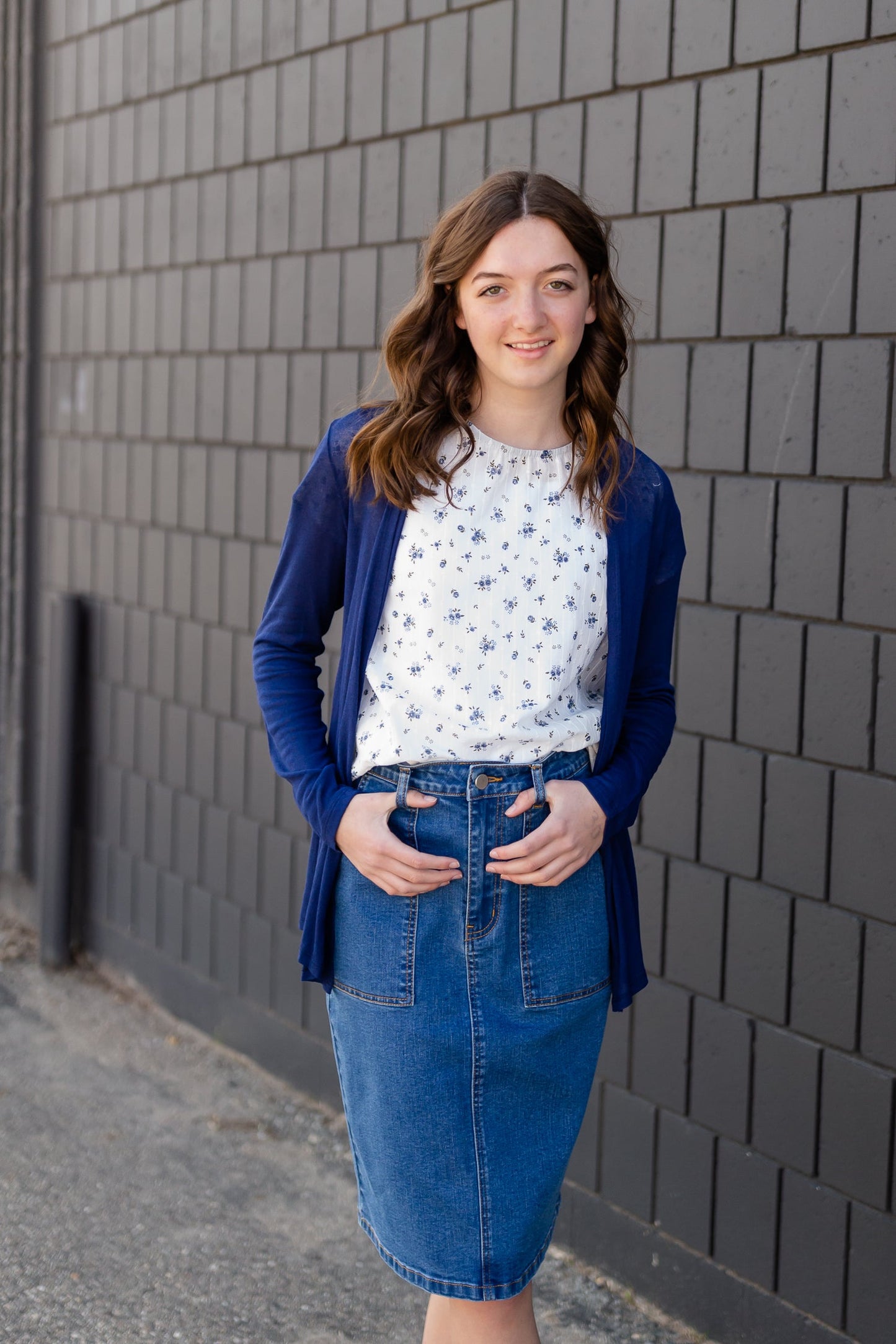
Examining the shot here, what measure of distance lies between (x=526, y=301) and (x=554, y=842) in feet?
2.43

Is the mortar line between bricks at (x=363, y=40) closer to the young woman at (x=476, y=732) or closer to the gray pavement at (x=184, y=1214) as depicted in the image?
the young woman at (x=476, y=732)

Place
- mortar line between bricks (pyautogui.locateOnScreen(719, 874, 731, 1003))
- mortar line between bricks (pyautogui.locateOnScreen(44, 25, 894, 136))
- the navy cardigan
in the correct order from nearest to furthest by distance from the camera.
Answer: the navy cardigan < mortar line between bricks (pyautogui.locateOnScreen(44, 25, 894, 136)) < mortar line between bricks (pyautogui.locateOnScreen(719, 874, 731, 1003))

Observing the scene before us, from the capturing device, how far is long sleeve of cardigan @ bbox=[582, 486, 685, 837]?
2.26 m

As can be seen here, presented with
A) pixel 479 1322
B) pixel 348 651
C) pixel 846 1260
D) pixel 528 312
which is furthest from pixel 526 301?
pixel 846 1260

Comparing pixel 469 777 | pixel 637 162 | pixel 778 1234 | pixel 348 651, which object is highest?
pixel 637 162

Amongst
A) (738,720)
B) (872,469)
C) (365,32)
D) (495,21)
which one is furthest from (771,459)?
(365,32)

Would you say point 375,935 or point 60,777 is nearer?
point 375,935

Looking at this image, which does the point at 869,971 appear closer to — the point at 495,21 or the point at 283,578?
the point at 283,578

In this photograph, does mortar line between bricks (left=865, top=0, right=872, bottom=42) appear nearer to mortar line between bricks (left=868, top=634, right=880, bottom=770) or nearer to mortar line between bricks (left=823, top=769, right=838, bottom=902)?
mortar line between bricks (left=868, top=634, right=880, bottom=770)

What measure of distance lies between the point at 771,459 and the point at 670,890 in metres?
0.95

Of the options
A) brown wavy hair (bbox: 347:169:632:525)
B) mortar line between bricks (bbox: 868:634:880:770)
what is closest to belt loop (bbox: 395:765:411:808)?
brown wavy hair (bbox: 347:169:632:525)

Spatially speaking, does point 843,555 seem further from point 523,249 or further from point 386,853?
point 386,853

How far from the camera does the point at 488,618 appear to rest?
218 centimetres

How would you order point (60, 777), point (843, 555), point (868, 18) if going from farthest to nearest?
point (60, 777) < point (843, 555) < point (868, 18)
